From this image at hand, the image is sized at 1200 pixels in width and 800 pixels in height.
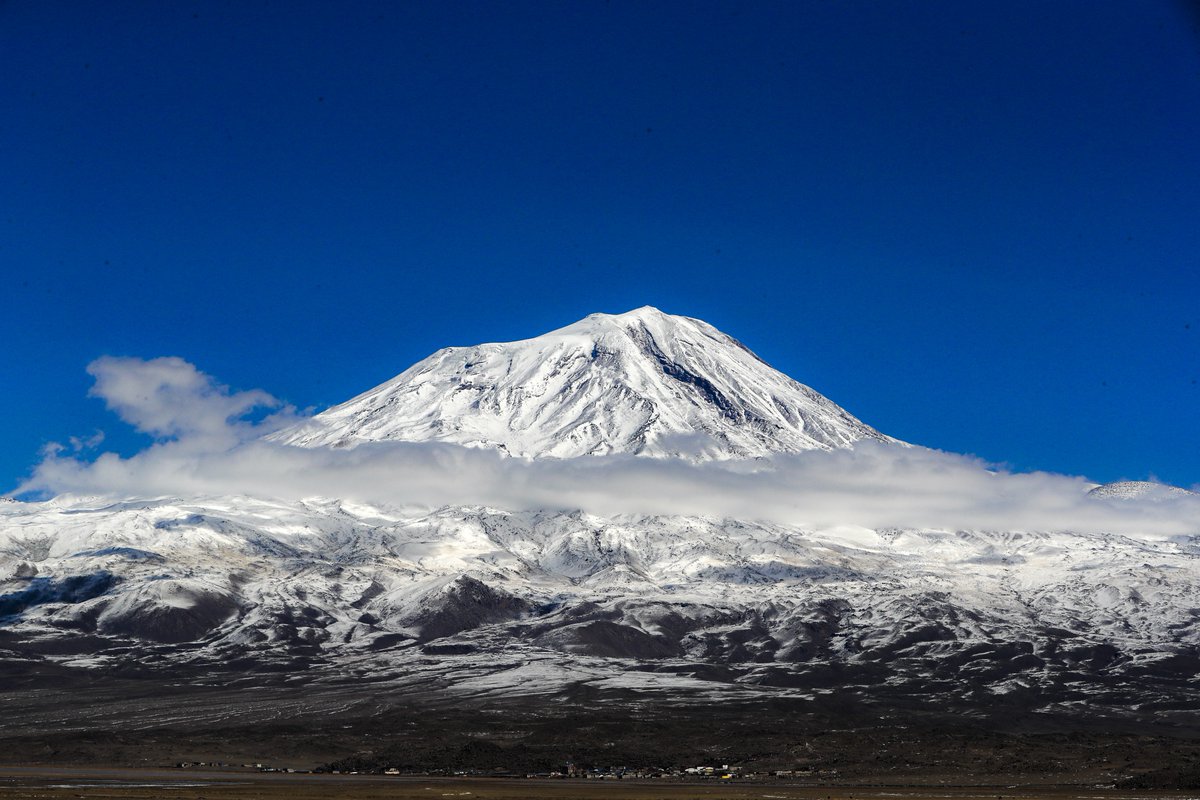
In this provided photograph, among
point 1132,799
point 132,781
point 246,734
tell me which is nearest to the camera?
point 1132,799

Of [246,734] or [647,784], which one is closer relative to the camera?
[647,784]

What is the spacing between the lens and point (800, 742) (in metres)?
174

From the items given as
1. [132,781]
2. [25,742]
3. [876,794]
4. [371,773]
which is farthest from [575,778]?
[25,742]

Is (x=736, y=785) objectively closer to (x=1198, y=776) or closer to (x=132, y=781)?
(x=1198, y=776)

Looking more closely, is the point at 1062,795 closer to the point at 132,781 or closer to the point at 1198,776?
the point at 1198,776

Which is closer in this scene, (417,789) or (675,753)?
(417,789)

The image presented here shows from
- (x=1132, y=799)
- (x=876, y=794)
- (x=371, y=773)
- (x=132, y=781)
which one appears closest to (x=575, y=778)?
(x=371, y=773)

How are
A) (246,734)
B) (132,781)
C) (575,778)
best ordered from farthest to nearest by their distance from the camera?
1. (246,734)
2. (575,778)
3. (132,781)

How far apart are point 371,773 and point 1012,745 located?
86.9 m

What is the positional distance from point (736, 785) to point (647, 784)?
9.71m

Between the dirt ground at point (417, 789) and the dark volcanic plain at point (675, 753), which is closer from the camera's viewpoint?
the dirt ground at point (417, 789)

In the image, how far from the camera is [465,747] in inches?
6398

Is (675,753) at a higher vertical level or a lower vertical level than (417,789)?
lower

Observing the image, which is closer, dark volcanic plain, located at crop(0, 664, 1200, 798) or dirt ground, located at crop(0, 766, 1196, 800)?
dirt ground, located at crop(0, 766, 1196, 800)
